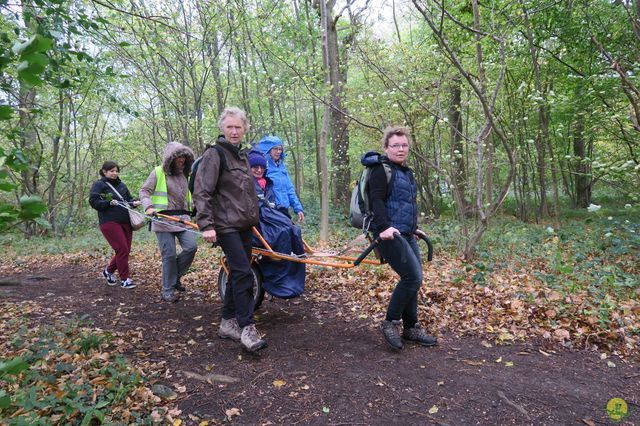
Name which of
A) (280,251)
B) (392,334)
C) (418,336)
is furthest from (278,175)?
(418,336)

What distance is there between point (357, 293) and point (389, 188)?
2.46 m

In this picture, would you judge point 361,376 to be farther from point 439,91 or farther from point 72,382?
point 439,91

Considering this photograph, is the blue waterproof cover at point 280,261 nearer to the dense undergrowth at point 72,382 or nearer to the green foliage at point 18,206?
the dense undergrowth at point 72,382

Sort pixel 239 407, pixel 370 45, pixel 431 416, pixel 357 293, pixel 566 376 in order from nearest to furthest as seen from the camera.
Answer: pixel 431 416 → pixel 239 407 → pixel 566 376 → pixel 357 293 → pixel 370 45

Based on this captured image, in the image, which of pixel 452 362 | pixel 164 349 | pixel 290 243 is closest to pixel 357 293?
pixel 290 243

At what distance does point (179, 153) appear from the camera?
19.9 ft

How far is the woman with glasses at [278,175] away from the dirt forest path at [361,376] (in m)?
1.55

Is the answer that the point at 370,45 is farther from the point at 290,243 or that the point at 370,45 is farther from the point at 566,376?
the point at 566,376

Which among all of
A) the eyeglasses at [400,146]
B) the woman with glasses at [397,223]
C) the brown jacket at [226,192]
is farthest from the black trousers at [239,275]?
the eyeglasses at [400,146]

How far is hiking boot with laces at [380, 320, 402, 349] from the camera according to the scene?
400cm

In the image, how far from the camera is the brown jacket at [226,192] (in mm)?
4031

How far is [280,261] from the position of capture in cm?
488

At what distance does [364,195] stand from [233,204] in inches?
51.2

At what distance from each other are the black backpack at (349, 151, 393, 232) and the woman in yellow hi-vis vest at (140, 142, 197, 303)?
277 centimetres
